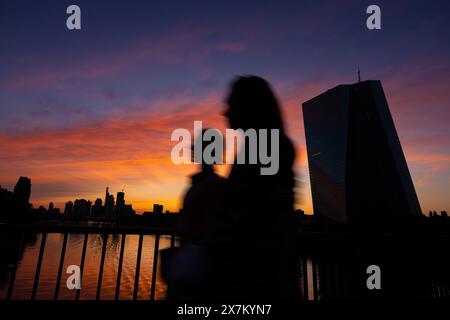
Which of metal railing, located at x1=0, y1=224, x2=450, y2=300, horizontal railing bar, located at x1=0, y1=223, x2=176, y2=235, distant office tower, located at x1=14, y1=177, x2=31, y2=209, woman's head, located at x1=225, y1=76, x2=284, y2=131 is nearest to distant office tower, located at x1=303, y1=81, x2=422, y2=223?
metal railing, located at x1=0, y1=224, x2=450, y2=300

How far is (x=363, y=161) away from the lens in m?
65.4

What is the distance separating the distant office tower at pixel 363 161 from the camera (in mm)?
64688

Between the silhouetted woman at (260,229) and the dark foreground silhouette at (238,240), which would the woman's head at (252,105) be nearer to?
the silhouetted woman at (260,229)

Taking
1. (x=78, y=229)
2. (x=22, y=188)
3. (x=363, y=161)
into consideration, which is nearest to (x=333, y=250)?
(x=78, y=229)

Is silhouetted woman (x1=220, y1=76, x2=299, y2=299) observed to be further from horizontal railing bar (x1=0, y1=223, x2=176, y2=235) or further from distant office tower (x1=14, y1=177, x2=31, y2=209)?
distant office tower (x1=14, y1=177, x2=31, y2=209)

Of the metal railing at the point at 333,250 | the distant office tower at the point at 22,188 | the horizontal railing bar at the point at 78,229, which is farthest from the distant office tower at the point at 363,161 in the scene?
the distant office tower at the point at 22,188

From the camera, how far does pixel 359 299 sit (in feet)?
10.5

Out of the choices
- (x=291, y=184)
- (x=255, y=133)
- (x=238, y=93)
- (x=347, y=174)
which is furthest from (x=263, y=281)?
(x=347, y=174)

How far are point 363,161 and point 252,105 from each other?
7194 cm

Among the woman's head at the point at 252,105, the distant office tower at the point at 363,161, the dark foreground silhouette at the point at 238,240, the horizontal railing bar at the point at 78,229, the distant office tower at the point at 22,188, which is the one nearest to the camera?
the dark foreground silhouette at the point at 238,240

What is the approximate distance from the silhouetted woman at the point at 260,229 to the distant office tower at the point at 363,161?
226 ft

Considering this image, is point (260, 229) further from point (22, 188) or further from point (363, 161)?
point (22, 188)

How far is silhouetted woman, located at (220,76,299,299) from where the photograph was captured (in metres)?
1.12
